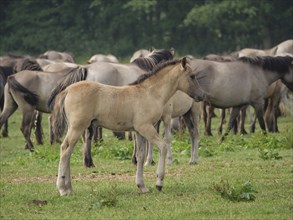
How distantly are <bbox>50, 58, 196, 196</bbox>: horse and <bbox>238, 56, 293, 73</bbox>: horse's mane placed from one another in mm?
8373

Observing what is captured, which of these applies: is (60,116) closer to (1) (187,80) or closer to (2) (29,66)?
(1) (187,80)

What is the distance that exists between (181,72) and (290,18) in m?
38.9

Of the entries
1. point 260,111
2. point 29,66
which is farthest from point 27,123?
point 260,111

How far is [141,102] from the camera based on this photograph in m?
13.7

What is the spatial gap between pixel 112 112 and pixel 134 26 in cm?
4376

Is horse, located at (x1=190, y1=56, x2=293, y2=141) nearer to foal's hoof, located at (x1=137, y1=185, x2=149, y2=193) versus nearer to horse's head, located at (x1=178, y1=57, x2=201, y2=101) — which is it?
horse's head, located at (x1=178, y1=57, x2=201, y2=101)

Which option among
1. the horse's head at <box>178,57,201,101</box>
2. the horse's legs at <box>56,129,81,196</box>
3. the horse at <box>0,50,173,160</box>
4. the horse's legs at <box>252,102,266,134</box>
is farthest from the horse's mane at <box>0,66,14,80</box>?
the horse's legs at <box>56,129,81,196</box>

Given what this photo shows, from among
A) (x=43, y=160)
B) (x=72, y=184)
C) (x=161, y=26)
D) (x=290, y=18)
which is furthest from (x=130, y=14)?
(x=72, y=184)

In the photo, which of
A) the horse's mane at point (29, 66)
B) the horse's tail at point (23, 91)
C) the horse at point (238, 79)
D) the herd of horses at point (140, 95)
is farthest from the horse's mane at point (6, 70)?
the horse at point (238, 79)

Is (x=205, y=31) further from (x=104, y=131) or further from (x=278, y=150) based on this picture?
(x=278, y=150)

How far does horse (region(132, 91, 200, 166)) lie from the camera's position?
16.4 metres

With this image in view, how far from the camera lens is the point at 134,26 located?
56969 mm

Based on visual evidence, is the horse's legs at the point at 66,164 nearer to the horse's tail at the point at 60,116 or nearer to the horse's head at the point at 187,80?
the horse's tail at the point at 60,116

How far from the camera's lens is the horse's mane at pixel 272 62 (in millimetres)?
22219
